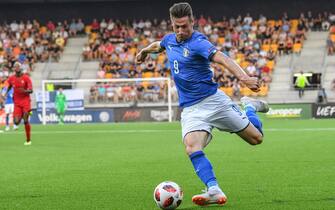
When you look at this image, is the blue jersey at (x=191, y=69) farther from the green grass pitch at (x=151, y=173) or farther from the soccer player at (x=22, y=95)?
the soccer player at (x=22, y=95)

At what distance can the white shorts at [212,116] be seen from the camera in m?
8.56

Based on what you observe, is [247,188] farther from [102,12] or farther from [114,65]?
[102,12]

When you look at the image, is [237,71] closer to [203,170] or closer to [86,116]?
[203,170]

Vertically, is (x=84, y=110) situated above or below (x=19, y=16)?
below

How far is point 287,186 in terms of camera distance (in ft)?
33.1

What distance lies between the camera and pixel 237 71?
7.82m

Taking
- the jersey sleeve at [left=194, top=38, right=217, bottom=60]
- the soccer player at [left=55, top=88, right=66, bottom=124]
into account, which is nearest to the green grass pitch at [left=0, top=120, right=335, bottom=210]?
the jersey sleeve at [left=194, top=38, right=217, bottom=60]

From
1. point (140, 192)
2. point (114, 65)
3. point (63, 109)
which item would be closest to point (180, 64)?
point (140, 192)

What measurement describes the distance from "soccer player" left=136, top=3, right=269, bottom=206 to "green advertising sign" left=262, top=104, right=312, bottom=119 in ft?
91.5

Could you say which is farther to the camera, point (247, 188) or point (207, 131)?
point (247, 188)

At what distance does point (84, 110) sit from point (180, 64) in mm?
30193

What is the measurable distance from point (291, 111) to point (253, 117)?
A: 27425 millimetres

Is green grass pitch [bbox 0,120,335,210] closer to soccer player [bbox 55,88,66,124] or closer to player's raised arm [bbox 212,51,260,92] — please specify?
player's raised arm [bbox 212,51,260,92]

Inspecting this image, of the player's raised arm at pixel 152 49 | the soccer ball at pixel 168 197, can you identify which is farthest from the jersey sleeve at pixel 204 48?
the soccer ball at pixel 168 197
